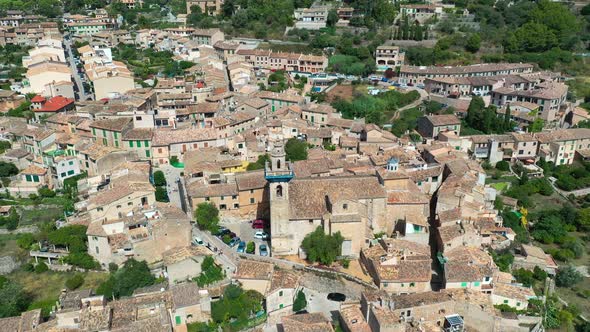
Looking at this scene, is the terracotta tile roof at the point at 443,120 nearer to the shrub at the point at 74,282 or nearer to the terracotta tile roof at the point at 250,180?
the terracotta tile roof at the point at 250,180

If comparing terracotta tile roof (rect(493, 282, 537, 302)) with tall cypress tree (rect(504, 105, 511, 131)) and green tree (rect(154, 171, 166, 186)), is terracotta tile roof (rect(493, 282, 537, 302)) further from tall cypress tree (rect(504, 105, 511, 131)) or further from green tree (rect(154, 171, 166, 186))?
tall cypress tree (rect(504, 105, 511, 131))

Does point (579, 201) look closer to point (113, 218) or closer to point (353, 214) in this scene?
point (353, 214)

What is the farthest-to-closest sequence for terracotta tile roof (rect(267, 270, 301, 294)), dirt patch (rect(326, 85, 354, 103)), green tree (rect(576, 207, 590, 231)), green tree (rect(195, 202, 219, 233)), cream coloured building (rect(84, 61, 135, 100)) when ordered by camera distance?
dirt patch (rect(326, 85, 354, 103)) → cream coloured building (rect(84, 61, 135, 100)) → green tree (rect(576, 207, 590, 231)) → green tree (rect(195, 202, 219, 233)) → terracotta tile roof (rect(267, 270, 301, 294))

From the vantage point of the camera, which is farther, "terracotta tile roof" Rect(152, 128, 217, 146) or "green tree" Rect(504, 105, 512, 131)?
"green tree" Rect(504, 105, 512, 131)

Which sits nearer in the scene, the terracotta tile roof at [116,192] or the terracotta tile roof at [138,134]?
the terracotta tile roof at [116,192]

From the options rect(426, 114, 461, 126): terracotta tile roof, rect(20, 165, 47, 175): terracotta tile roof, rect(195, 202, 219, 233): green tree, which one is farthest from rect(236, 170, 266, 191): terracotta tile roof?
rect(426, 114, 461, 126): terracotta tile roof

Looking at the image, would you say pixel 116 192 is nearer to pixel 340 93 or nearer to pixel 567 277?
pixel 567 277

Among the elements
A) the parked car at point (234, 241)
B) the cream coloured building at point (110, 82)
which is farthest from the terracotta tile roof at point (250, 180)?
the cream coloured building at point (110, 82)
